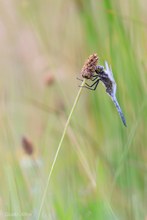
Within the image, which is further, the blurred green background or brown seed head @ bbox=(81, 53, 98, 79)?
the blurred green background

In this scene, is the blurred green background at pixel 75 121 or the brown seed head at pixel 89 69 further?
the blurred green background at pixel 75 121

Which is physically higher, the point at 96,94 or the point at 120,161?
the point at 96,94

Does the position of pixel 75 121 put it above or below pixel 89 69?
above

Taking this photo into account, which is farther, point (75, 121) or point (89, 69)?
point (75, 121)

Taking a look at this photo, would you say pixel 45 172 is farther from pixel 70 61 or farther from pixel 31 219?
pixel 70 61

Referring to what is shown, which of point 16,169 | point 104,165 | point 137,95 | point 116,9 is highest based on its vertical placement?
point 116,9

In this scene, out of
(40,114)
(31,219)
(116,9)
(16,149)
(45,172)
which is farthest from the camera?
(40,114)

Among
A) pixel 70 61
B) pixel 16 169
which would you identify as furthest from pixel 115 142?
pixel 70 61

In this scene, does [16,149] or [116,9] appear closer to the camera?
[116,9]
